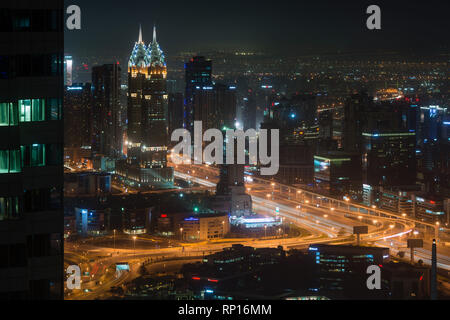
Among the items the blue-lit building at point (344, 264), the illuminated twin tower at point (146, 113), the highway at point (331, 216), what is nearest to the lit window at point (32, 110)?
the blue-lit building at point (344, 264)

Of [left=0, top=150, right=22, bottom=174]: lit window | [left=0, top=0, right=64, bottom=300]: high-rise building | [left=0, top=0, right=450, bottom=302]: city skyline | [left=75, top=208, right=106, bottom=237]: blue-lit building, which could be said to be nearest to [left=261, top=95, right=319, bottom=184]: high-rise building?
[left=0, top=0, right=450, bottom=302]: city skyline

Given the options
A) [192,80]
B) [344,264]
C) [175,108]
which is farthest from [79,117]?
[344,264]

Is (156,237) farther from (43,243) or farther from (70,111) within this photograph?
(43,243)

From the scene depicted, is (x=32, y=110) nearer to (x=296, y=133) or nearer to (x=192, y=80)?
(x=296, y=133)

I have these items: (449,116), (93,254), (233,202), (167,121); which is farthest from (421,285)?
(167,121)

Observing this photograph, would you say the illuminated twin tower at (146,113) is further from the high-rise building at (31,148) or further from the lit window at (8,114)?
the lit window at (8,114)
